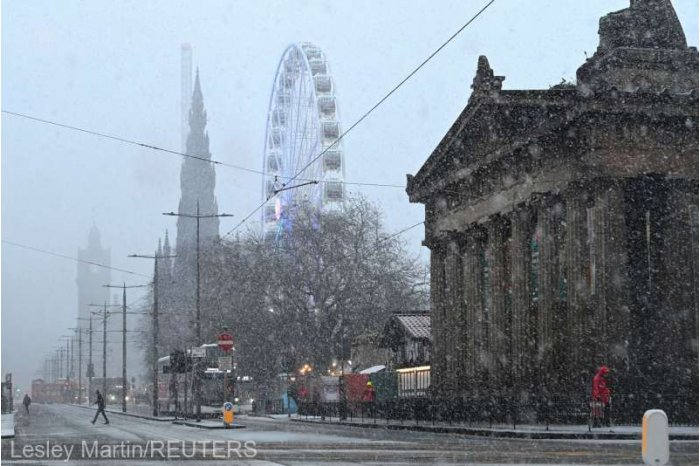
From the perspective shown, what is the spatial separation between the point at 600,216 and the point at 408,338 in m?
23.9

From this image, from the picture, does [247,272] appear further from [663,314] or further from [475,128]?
[663,314]

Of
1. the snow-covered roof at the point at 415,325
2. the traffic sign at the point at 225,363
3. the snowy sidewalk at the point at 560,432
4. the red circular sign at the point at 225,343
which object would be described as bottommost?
the snowy sidewalk at the point at 560,432

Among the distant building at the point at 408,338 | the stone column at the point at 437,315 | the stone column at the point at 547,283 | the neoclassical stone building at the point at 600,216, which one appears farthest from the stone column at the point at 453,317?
the stone column at the point at 547,283

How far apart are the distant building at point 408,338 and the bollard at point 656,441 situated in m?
51.6

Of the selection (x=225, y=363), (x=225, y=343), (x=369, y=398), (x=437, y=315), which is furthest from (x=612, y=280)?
(x=437, y=315)

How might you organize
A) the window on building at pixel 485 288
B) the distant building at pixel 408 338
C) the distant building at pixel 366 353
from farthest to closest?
the distant building at pixel 366 353 → the distant building at pixel 408 338 → the window on building at pixel 485 288

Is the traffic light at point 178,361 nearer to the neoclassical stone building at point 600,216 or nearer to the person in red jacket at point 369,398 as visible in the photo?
the person in red jacket at point 369,398

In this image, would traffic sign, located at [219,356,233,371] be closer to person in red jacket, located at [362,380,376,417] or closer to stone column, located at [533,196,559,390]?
person in red jacket, located at [362,380,376,417]

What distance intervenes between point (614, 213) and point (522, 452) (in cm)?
2194

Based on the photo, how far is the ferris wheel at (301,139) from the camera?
3034 inches

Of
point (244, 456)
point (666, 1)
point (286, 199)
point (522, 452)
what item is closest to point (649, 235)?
point (666, 1)

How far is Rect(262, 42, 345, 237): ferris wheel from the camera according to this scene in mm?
77062

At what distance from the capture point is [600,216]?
4281 centimetres

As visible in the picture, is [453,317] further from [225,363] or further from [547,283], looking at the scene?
[225,363]
